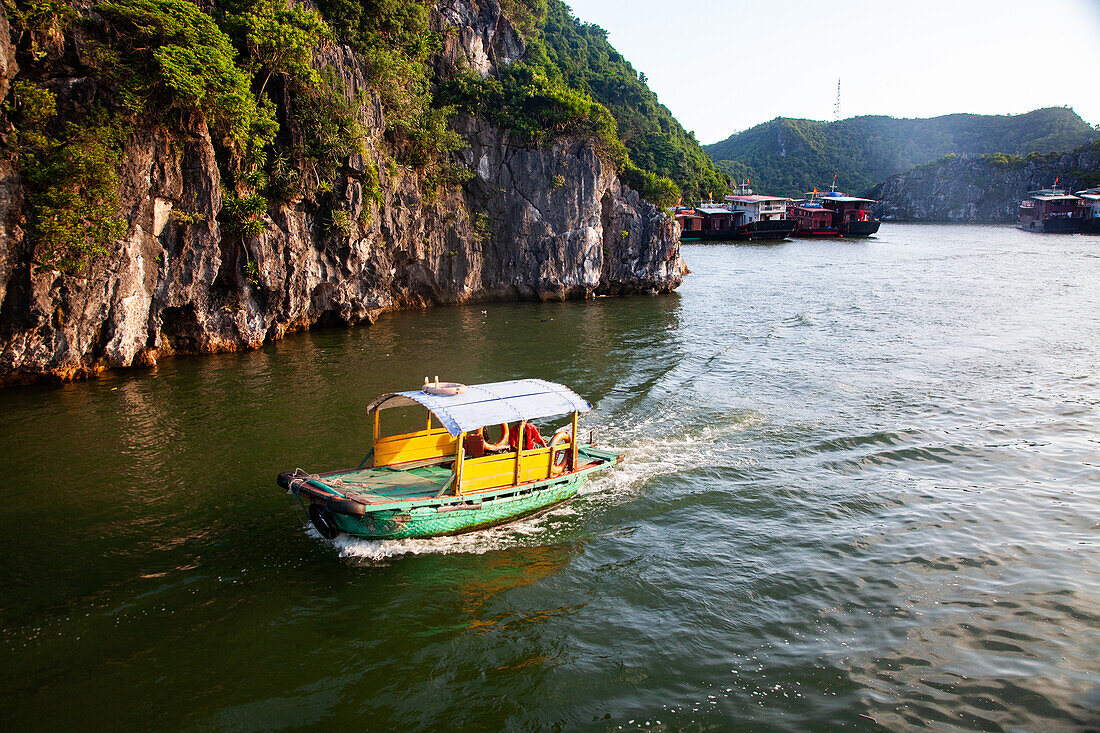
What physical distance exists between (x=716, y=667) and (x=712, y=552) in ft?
8.86

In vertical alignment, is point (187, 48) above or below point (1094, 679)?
above

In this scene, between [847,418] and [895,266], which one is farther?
[895,266]

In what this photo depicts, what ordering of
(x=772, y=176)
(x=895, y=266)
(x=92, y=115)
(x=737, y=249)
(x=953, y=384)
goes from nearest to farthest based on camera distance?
1. (x=92, y=115)
2. (x=953, y=384)
3. (x=895, y=266)
4. (x=737, y=249)
5. (x=772, y=176)

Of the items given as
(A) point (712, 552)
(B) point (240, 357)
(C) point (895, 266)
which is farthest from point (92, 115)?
(C) point (895, 266)

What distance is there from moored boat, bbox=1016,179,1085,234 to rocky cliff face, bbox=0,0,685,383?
206 ft

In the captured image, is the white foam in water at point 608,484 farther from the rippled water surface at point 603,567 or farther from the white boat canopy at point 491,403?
the white boat canopy at point 491,403

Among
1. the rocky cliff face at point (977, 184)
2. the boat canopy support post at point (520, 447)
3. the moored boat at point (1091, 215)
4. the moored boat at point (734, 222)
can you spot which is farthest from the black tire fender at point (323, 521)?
the rocky cliff face at point (977, 184)

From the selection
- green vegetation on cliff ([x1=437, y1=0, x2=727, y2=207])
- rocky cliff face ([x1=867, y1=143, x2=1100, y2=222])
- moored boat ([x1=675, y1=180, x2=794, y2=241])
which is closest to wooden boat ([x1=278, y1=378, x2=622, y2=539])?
green vegetation on cliff ([x1=437, y1=0, x2=727, y2=207])

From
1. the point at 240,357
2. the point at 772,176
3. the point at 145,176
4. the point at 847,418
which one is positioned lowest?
the point at 847,418

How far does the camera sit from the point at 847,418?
15820mm

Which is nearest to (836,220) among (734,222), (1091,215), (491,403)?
(734,222)

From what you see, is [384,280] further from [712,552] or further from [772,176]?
[772,176]

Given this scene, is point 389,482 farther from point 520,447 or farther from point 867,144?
point 867,144

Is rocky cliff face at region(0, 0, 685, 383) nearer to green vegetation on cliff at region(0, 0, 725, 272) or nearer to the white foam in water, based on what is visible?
green vegetation on cliff at region(0, 0, 725, 272)
